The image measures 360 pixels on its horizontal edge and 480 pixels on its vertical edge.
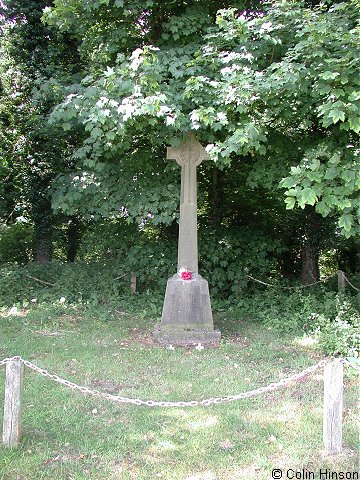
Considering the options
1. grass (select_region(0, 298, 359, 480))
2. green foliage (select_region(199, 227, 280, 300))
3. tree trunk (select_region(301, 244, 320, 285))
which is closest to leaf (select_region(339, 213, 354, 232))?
grass (select_region(0, 298, 359, 480))

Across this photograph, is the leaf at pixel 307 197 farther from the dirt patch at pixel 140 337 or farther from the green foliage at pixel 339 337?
the dirt patch at pixel 140 337

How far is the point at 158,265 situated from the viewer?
10.3 m

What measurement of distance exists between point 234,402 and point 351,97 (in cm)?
374

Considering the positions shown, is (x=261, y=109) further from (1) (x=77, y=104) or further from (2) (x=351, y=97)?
(1) (x=77, y=104)

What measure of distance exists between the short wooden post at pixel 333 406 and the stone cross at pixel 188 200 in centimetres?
398

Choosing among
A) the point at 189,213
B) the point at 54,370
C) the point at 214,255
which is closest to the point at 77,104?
the point at 189,213

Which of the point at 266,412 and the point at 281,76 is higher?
the point at 281,76

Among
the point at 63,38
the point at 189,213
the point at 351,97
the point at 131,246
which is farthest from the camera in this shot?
the point at 63,38

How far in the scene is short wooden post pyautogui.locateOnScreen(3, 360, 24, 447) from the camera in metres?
3.84

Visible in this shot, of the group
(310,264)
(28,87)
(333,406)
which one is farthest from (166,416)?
(28,87)

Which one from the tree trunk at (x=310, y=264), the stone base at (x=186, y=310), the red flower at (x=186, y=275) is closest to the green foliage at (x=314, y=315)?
the tree trunk at (x=310, y=264)

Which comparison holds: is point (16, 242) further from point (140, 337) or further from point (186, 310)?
point (186, 310)

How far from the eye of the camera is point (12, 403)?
3.84 metres

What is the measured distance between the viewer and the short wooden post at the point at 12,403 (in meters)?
3.84
